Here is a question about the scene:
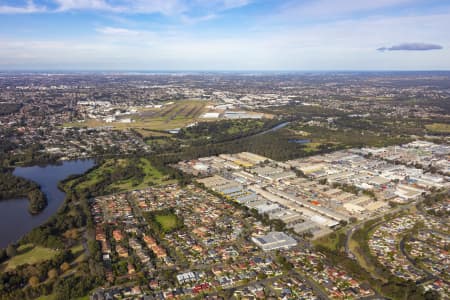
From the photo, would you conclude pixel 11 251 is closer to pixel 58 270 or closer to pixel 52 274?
pixel 58 270

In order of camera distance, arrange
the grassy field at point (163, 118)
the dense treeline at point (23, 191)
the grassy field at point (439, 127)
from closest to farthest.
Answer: the dense treeline at point (23, 191) < the grassy field at point (439, 127) < the grassy field at point (163, 118)

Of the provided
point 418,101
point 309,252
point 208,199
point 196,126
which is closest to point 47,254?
point 208,199

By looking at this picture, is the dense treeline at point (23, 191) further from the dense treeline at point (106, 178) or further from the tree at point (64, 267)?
the tree at point (64, 267)

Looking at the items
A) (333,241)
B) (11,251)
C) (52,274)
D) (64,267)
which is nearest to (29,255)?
(11,251)

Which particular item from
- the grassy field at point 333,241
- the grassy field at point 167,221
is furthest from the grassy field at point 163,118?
the grassy field at point 333,241

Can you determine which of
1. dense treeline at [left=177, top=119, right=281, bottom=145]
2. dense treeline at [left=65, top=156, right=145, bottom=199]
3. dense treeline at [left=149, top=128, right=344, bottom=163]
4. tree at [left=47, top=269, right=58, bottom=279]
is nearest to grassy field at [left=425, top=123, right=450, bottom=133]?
dense treeline at [left=149, top=128, right=344, bottom=163]

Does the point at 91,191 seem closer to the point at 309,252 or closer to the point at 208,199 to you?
the point at 208,199
